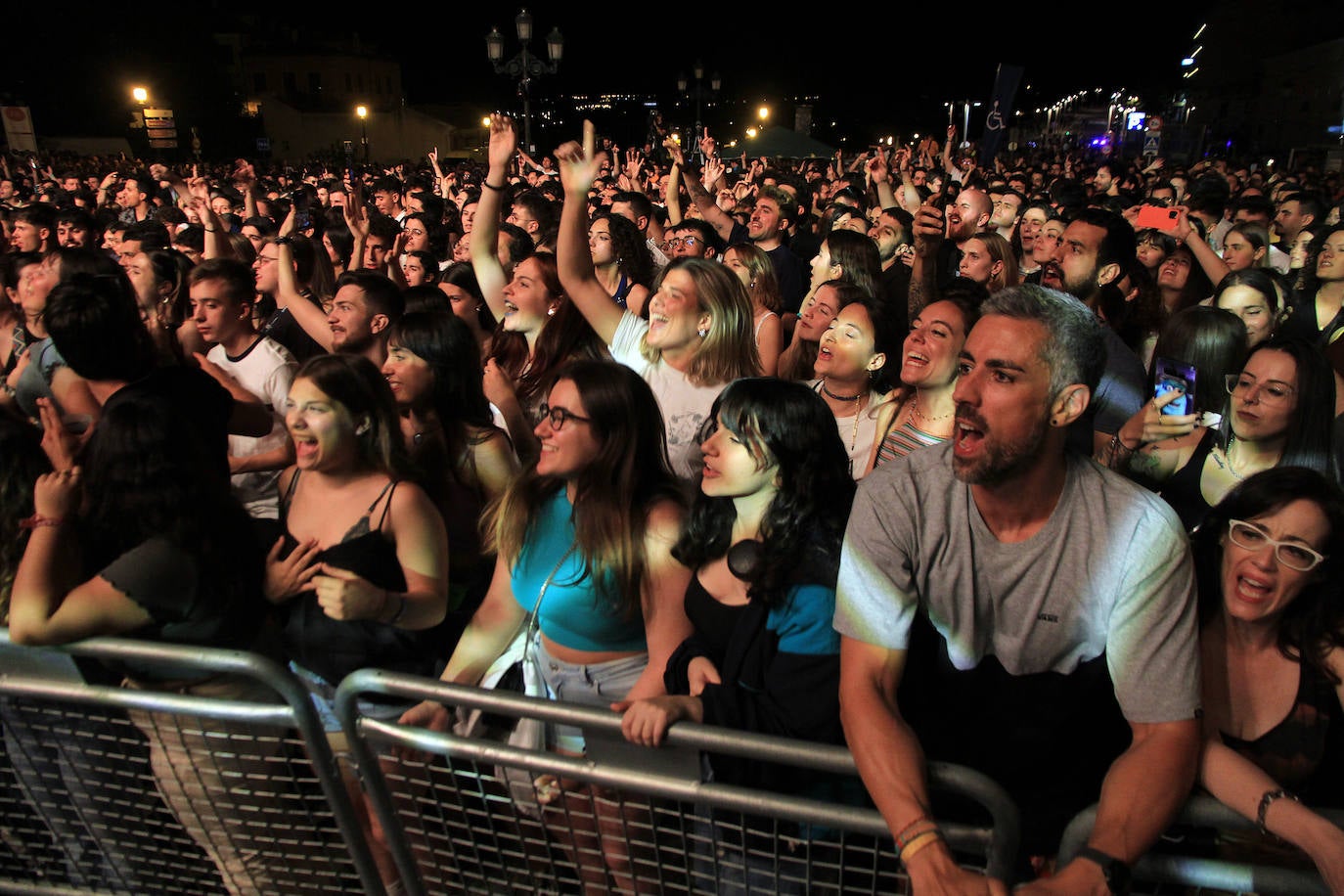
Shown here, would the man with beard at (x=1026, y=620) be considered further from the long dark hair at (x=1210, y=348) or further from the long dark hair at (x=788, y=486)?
the long dark hair at (x=1210, y=348)

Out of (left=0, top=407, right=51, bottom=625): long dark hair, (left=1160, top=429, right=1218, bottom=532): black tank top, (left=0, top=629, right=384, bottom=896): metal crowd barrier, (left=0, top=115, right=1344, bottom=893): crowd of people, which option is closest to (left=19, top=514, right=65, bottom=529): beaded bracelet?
(left=0, top=115, right=1344, bottom=893): crowd of people

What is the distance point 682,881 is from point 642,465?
4.02 ft

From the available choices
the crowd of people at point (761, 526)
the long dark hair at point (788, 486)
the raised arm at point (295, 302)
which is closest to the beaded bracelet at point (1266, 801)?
the crowd of people at point (761, 526)

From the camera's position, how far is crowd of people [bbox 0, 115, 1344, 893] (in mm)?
1812

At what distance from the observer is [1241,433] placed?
3.00 metres

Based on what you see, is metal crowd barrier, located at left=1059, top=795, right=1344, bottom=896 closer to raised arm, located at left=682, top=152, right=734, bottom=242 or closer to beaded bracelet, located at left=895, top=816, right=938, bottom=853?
beaded bracelet, located at left=895, top=816, right=938, bottom=853

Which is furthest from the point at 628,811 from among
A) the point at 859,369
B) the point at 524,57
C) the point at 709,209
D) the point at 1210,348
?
the point at 524,57

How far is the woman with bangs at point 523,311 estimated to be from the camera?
4426 millimetres

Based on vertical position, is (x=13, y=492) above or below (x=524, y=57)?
below

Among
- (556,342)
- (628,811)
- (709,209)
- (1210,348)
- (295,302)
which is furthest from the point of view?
(709,209)

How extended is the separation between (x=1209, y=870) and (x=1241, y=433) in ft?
6.23

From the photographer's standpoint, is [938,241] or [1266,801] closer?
[1266,801]

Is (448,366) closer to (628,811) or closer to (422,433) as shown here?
(422,433)

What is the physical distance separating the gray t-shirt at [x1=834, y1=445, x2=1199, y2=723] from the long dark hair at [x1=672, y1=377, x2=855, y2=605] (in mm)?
340
